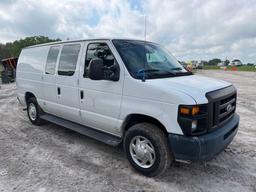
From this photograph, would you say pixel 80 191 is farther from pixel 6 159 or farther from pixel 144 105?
pixel 6 159

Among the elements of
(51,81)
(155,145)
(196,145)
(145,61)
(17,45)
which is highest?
(17,45)

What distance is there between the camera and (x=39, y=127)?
248 inches

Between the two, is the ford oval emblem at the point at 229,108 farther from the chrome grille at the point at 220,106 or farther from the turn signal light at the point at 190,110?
the turn signal light at the point at 190,110

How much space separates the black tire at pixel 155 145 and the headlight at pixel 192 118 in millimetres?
424

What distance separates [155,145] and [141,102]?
67cm

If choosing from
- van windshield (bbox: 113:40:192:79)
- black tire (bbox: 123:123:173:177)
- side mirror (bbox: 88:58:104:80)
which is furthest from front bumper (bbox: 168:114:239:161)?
side mirror (bbox: 88:58:104:80)

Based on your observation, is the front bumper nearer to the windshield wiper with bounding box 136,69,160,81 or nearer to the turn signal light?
the turn signal light

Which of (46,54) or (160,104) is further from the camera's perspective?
(46,54)

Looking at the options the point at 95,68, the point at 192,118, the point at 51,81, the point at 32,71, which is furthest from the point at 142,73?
the point at 32,71

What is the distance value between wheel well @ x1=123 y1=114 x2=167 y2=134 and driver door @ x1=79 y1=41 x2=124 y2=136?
14 centimetres

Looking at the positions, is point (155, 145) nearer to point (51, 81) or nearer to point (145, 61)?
point (145, 61)

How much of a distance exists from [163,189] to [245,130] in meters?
3.56

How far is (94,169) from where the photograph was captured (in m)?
3.91

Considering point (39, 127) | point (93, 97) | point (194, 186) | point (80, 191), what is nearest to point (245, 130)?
point (194, 186)
